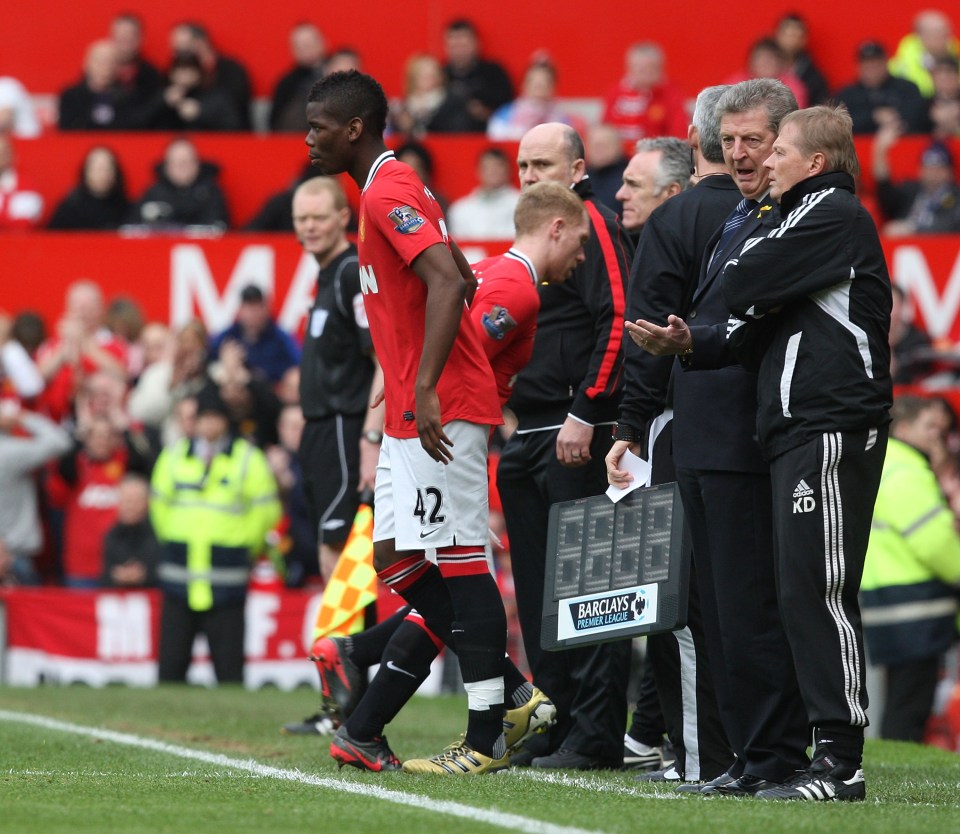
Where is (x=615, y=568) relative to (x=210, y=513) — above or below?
above

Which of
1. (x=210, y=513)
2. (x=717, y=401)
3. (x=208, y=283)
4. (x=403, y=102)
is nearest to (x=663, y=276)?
(x=717, y=401)

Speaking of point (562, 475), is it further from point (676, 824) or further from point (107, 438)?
point (107, 438)

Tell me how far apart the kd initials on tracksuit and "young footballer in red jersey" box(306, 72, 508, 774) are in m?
1.15

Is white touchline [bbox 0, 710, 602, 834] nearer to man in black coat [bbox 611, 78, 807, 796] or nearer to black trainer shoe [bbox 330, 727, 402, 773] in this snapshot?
black trainer shoe [bbox 330, 727, 402, 773]

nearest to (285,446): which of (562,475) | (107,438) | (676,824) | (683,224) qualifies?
(107,438)

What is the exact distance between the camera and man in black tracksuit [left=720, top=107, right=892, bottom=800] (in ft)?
17.6

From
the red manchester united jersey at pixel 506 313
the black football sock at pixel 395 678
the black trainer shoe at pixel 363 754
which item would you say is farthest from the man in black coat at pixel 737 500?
the black trainer shoe at pixel 363 754

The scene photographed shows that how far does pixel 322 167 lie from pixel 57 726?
3.41 m

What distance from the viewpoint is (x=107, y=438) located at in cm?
1412

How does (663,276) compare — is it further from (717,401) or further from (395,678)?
(395,678)

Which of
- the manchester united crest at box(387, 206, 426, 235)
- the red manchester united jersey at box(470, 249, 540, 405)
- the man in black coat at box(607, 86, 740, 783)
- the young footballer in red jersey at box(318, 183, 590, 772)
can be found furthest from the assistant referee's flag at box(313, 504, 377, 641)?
the manchester united crest at box(387, 206, 426, 235)

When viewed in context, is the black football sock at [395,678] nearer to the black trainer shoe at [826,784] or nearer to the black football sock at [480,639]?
the black football sock at [480,639]

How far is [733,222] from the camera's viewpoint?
591 cm

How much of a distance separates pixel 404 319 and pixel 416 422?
1.38 ft
